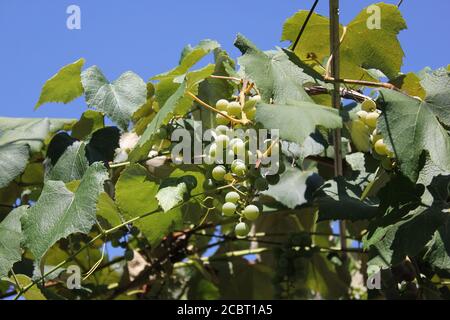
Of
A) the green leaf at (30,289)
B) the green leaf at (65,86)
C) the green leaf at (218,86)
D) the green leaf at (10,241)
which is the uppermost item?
the green leaf at (65,86)

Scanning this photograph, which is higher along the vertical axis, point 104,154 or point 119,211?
point 104,154

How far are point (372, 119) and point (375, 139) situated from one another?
41mm

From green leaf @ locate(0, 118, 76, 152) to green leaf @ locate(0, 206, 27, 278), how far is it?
0.24m

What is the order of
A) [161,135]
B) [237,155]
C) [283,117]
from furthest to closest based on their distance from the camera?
1. [161,135]
2. [237,155]
3. [283,117]

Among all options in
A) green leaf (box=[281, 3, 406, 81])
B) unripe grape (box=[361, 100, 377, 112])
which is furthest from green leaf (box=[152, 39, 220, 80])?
unripe grape (box=[361, 100, 377, 112])

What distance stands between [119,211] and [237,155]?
340 mm

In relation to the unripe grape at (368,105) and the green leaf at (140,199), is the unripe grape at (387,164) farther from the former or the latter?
the green leaf at (140,199)

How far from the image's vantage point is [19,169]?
1.68m

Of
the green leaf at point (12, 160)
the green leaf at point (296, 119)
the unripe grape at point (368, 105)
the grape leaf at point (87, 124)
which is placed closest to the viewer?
the green leaf at point (296, 119)

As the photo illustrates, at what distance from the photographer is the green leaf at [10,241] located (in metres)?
1.45

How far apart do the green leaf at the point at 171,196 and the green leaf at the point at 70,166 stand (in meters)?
0.37

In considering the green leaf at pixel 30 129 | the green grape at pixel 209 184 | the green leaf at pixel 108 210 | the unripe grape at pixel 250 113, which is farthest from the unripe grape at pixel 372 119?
the green leaf at pixel 30 129
